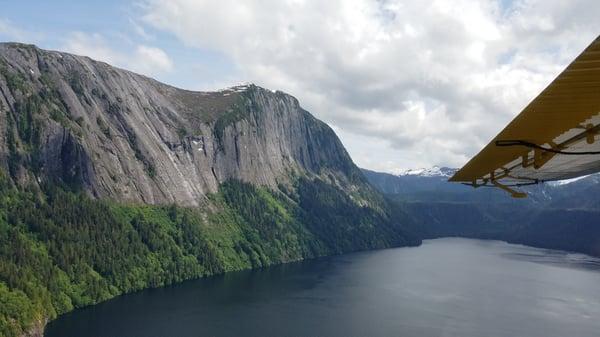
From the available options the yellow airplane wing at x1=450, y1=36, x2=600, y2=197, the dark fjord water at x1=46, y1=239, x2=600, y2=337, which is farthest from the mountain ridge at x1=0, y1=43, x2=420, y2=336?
the yellow airplane wing at x1=450, y1=36, x2=600, y2=197

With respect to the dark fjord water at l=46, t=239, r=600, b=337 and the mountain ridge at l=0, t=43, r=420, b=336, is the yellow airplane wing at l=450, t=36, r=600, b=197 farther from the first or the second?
the mountain ridge at l=0, t=43, r=420, b=336

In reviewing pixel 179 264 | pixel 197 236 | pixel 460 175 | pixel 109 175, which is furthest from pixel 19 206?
pixel 460 175

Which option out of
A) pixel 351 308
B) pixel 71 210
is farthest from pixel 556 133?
pixel 71 210

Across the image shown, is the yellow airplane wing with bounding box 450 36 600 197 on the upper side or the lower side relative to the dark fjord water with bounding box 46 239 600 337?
upper

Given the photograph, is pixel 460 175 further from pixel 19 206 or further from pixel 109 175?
pixel 109 175

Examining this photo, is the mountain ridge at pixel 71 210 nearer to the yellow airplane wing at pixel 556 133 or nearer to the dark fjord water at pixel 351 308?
the dark fjord water at pixel 351 308

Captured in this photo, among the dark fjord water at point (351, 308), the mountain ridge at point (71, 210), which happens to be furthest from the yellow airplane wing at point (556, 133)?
the mountain ridge at point (71, 210)

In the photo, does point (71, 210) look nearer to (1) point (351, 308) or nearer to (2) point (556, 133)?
(1) point (351, 308)
